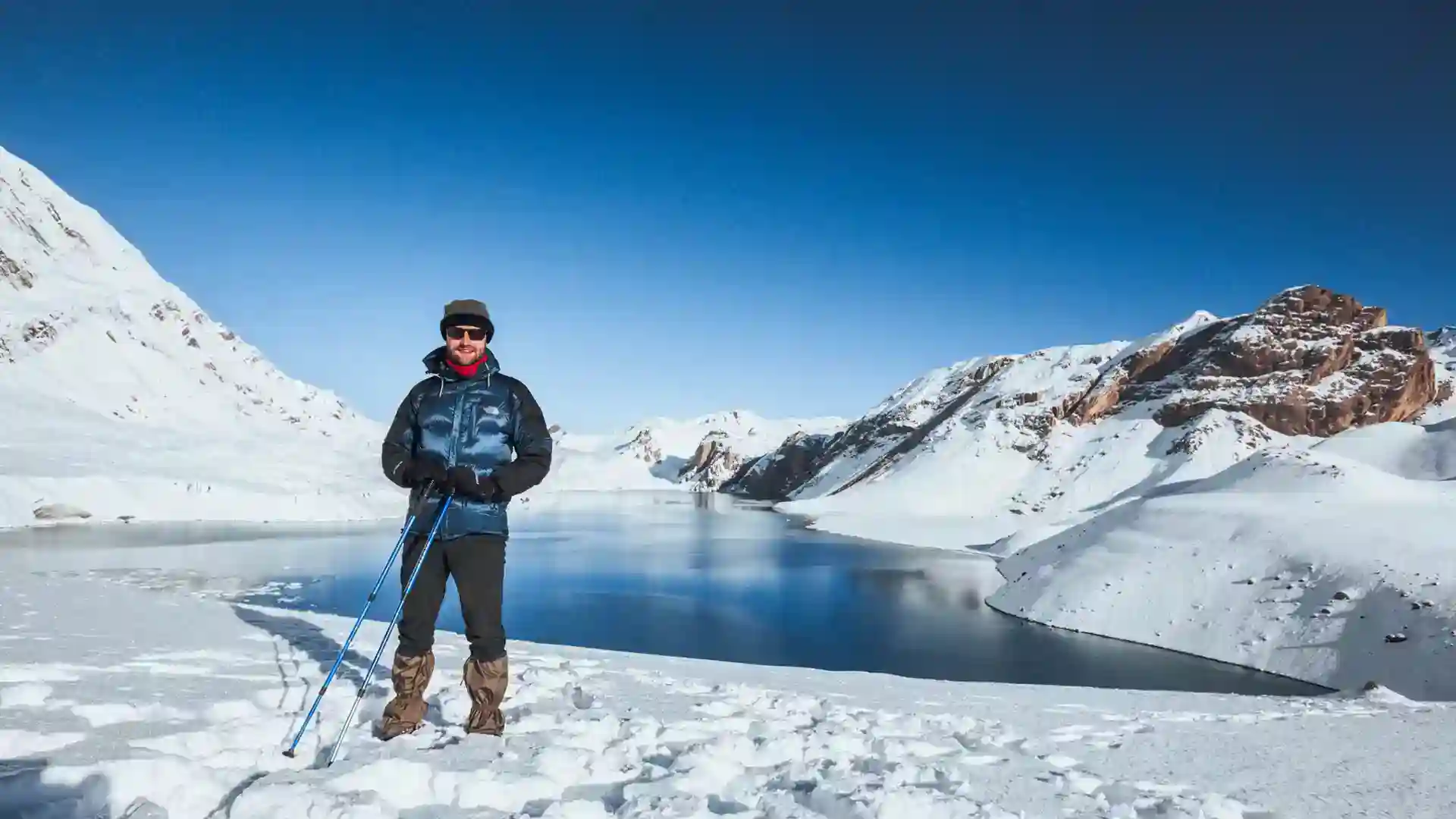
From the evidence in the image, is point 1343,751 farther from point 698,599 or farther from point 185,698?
point 698,599

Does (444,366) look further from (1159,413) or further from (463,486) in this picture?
(1159,413)

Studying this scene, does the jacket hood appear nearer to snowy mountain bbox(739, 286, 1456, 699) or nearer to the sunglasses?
the sunglasses

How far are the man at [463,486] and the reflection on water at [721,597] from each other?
13.0m

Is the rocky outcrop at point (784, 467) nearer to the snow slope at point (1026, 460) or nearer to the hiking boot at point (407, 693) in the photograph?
the snow slope at point (1026, 460)

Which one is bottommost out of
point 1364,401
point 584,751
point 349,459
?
point 584,751

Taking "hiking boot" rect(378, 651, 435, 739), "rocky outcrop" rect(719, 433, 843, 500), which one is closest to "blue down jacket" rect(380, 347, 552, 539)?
"hiking boot" rect(378, 651, 435, 739)

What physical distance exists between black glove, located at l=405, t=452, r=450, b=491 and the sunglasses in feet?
2.85

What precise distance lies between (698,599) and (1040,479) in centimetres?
6290

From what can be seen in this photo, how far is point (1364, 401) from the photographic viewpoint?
75875mm

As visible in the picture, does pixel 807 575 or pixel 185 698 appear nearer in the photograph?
pixel 185 698

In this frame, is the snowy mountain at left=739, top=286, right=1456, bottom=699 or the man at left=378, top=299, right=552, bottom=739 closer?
the man at left=378, top=299, right=552, bottom=739

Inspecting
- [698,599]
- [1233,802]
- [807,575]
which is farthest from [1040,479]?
[1233,802]

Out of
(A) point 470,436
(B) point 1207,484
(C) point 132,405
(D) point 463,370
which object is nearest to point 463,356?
(D) point 463,370

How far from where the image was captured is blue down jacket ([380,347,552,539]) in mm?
5309
